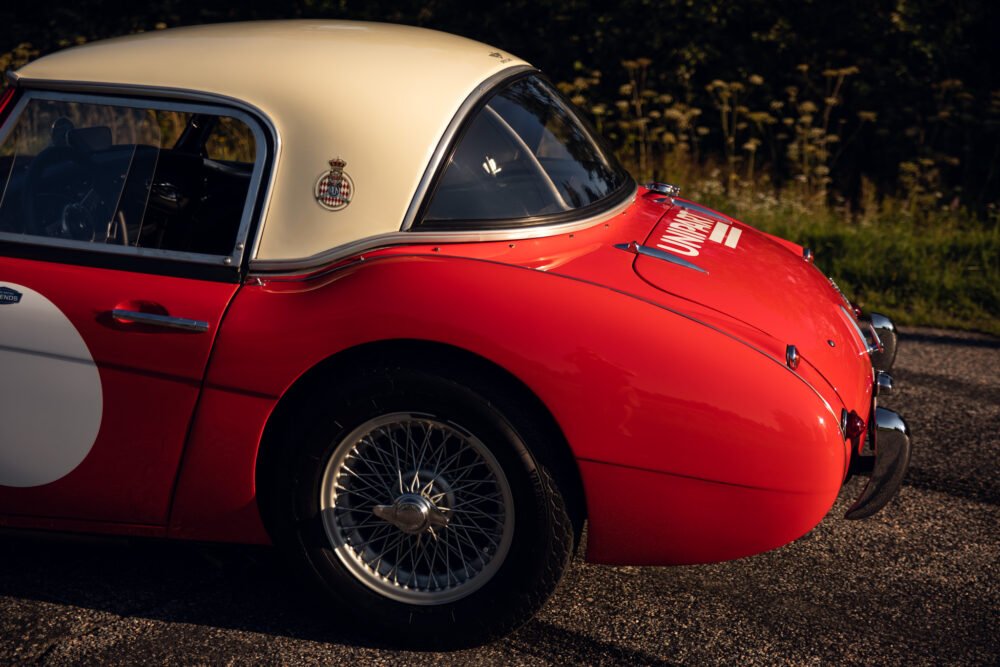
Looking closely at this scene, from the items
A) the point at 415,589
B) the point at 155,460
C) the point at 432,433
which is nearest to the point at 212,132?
the point at 155,460

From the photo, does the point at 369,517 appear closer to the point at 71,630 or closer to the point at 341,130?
the point at 71,630

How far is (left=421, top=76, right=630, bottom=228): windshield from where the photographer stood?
9.64ft

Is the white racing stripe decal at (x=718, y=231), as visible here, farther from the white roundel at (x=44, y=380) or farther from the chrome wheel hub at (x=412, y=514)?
the white roundel at (x=44, y=380)

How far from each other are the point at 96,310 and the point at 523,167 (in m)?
1.35

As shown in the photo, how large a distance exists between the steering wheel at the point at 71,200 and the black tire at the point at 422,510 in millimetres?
912

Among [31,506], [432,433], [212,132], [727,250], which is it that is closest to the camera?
[432,433]

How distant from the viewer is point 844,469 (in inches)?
106

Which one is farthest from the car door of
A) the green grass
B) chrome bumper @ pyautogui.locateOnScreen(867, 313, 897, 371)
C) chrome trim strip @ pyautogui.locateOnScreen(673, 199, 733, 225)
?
the green grass

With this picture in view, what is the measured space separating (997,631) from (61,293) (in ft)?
9.53

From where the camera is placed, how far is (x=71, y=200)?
3080mm

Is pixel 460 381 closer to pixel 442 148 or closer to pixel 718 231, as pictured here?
pixel 442 148

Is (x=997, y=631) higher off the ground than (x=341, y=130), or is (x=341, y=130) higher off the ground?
(x=341, y=130)

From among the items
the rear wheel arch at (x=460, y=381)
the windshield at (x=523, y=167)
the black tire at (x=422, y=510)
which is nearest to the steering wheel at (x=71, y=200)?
the rear wheel arch at (x=460, y=381)

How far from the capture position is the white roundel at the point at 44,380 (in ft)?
9.29
